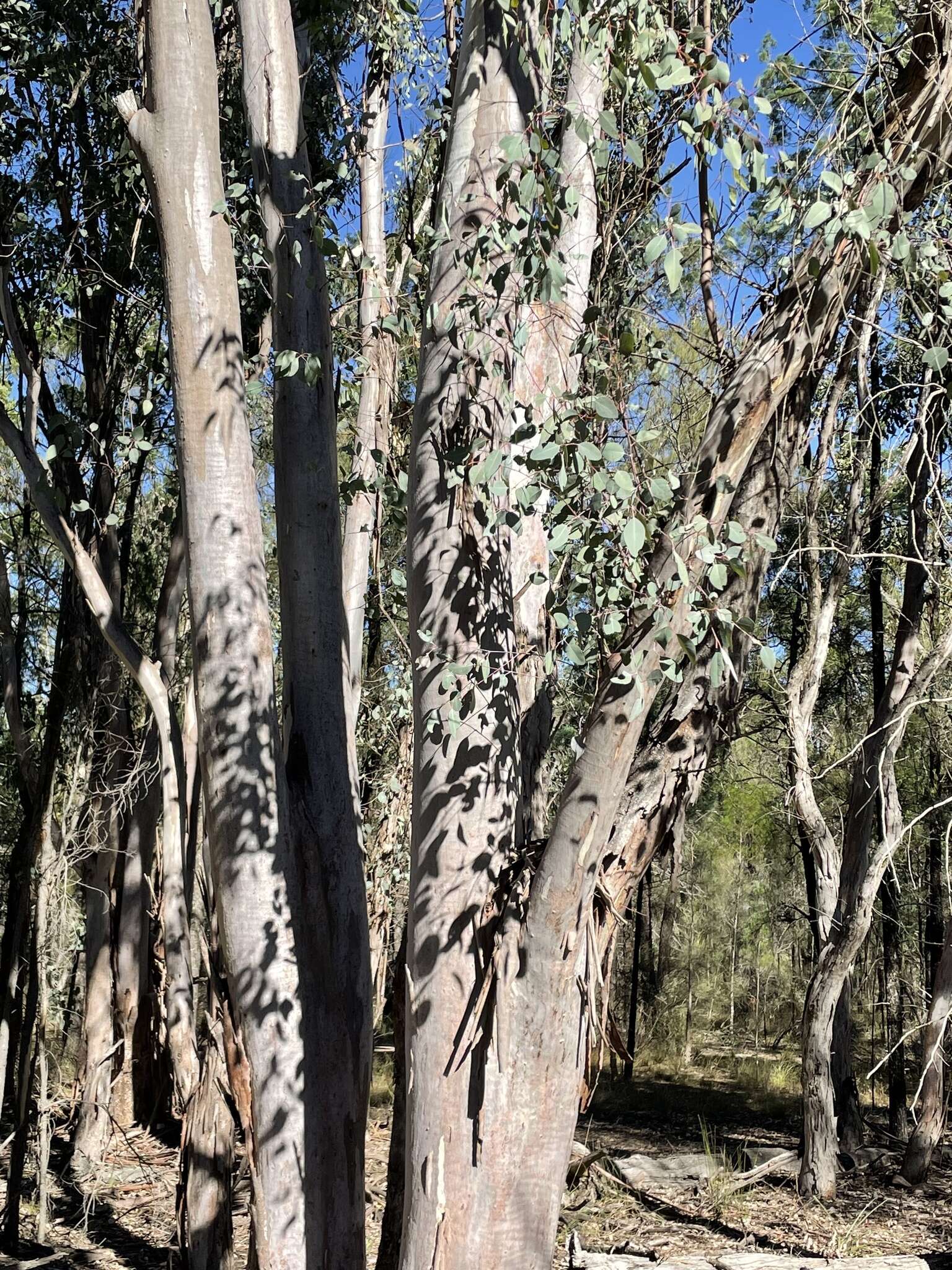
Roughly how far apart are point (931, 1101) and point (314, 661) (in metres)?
6.78

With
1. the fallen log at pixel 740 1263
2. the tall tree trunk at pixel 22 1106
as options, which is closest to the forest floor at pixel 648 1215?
the tall tree trunk at pixel 22 1106

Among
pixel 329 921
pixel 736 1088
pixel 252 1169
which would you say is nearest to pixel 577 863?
pixel 329 921

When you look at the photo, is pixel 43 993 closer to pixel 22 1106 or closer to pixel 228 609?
pixel 22 1106

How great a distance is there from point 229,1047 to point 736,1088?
1370 centimetres

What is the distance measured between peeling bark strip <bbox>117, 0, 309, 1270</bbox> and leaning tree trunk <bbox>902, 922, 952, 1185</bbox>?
6.07 meters

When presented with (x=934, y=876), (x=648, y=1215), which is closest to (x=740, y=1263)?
(x=648, y=1215)

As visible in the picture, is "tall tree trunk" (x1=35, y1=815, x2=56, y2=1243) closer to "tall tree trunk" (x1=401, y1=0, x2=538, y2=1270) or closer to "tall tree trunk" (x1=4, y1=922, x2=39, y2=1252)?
"tall tree trunk" (x1=4, y1=922, x2=39, y2=1252)

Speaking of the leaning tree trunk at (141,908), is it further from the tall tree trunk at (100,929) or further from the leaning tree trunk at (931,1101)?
the leaning tree trunk at (931,1101)

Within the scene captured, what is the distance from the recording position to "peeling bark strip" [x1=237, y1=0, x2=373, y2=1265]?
3193mm

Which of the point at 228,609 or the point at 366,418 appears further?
the point at 366,418

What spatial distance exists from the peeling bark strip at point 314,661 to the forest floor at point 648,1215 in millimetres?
3216

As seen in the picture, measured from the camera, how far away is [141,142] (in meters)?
3.28

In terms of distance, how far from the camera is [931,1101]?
25.9ft

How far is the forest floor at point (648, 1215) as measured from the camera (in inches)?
267
